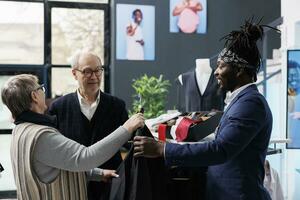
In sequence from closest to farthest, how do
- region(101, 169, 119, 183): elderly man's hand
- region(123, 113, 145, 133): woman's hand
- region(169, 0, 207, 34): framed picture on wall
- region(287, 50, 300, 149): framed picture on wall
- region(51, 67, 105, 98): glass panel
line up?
region(123, 113, 145, 133): woman's hand → region(101, 169, 119, 183): elderly man's hand → region(287, 50, 300, 149): framed picture on wall → region(51, 67, 105, 98): glass panel → region(169, 0, 207, 34): framed picture on wall

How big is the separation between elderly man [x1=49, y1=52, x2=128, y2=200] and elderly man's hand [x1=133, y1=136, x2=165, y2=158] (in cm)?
65

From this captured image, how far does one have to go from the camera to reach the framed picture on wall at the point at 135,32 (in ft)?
21.7

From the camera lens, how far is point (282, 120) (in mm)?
3811

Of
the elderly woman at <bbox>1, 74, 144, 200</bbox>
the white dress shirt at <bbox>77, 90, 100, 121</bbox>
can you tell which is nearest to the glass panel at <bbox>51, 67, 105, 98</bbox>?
the white dress shirt at <bbox>77, 90, 100, 121</bbox>

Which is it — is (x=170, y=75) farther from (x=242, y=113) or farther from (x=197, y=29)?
(x=242, y=113)

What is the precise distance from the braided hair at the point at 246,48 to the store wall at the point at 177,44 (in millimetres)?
5029

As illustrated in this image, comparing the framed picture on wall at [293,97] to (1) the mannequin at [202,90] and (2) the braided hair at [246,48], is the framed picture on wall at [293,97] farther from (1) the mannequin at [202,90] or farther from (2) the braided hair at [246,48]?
(2) the braided hair at [246,48]

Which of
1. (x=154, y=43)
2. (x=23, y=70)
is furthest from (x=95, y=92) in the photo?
(x=154, y=43)

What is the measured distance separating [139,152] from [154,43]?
5.38 m

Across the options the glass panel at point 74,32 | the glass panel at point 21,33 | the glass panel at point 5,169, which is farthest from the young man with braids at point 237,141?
the glass panel at point 21,33

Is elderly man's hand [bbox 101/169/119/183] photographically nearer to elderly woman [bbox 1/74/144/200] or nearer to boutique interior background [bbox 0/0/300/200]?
elderly woman [bbox 1/74/144/200]

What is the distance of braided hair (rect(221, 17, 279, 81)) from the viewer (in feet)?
5.22

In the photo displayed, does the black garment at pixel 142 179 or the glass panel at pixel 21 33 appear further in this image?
the glass panel at pixel 21 33

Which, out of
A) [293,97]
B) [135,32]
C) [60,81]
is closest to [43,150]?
[293,97]
